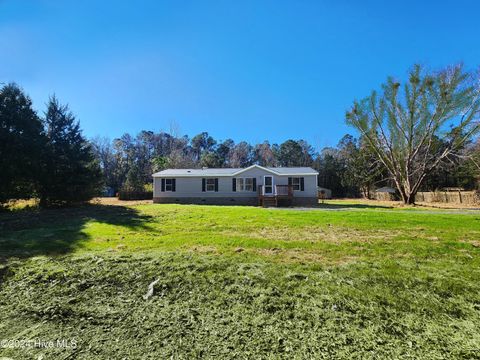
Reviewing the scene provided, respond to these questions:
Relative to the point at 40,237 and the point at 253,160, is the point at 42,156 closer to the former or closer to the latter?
the point at 40,237

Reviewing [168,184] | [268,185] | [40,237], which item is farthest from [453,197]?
[40,237]

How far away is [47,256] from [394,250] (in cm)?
698

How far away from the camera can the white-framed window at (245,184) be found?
2232cm

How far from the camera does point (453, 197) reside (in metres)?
25.8

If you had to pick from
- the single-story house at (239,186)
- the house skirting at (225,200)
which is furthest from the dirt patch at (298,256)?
the house skirting at (225,200)

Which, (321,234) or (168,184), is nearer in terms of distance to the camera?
(321,234)

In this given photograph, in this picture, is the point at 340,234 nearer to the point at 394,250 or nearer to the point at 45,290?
the point at 394,250

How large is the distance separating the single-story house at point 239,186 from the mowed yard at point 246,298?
599 inches

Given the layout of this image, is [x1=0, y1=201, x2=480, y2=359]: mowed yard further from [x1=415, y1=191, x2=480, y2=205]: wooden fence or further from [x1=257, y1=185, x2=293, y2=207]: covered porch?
[x1=415, y1=191, x2=480, y2=205]: wooden fence

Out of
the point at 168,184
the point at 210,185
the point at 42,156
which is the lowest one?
the point at 210,185

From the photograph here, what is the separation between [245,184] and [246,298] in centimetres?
1890

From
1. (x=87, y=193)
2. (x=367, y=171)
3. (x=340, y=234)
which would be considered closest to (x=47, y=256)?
(x=340, y=234)

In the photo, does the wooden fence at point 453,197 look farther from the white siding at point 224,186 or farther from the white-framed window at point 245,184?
the white-framed window at point 245,184

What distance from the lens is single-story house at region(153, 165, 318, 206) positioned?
21.8 metres
